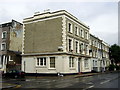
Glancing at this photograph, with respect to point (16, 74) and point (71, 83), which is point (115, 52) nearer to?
point (16, 74)

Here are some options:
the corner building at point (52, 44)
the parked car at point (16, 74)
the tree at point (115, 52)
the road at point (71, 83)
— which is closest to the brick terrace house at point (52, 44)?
the corner building at point (52, 44)

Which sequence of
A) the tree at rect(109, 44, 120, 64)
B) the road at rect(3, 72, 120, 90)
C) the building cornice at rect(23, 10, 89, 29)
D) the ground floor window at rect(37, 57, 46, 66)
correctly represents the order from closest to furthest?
the road at rect(3, 72, 120, 90)
the building cornice at rect(23, 10, 89, 29)
the ground floor window at rect(37, 57, 46, 66)
the tree at rect(109, 44, 120, 64)

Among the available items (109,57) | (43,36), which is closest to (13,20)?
(43,36)

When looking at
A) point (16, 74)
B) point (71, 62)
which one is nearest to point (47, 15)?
point (71, 62)

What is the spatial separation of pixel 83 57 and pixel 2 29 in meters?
19.4

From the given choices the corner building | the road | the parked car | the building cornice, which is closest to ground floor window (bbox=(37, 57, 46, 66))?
the corner building

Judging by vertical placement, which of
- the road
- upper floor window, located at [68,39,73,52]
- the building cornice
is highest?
the building cornice

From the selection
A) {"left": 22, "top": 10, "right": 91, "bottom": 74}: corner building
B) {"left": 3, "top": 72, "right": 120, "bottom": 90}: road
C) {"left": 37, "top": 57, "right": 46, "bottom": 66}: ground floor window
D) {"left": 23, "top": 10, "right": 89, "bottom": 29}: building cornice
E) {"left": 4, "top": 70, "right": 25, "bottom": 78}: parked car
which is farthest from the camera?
{"left": 37, "top": 57, "right": 46, "bottom": 66}: ground floor window

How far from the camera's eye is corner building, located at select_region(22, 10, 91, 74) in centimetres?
2961

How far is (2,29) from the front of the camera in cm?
4069

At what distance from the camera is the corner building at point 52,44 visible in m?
29.6

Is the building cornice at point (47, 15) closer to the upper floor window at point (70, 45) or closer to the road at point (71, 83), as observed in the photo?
the upper floor window at point (70, 45)

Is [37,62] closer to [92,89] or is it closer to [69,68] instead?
[69,68]

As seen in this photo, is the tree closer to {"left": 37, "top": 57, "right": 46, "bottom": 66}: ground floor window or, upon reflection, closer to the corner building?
the corner building
